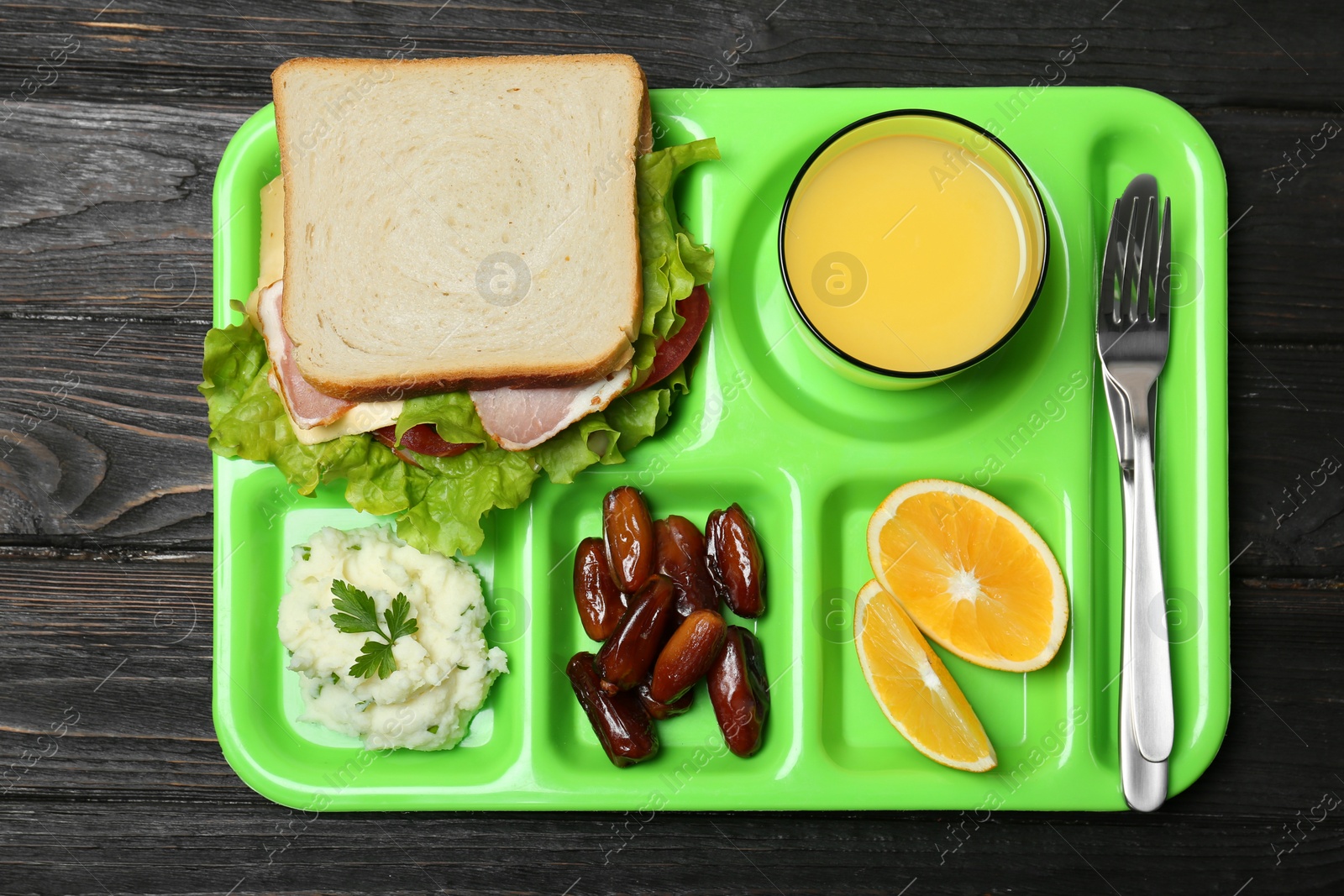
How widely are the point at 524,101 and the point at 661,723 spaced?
1124mm

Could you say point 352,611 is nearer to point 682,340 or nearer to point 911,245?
point 682,340

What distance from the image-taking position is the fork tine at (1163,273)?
1.45 m

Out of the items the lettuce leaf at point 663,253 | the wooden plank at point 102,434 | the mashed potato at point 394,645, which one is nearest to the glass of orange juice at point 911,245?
the lettuce leaf at point 663,253

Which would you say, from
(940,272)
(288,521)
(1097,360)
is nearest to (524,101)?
(940,272)

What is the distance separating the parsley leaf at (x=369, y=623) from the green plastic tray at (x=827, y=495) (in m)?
0.17

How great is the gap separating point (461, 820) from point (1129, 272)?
1.56 metres

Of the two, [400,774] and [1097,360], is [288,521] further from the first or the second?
[1097,360]

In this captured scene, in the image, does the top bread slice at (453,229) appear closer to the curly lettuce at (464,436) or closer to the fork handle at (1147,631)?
the curly lettuce at (464,436)

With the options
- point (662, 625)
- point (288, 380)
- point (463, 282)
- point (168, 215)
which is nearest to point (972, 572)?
point (662, 625)

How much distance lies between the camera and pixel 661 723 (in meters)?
1.53

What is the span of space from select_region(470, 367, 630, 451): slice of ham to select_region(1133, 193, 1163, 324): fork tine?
885 millimetres

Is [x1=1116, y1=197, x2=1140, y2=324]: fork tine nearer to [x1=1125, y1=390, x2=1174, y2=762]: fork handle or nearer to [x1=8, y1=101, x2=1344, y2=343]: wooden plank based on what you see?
[x1=1125, y1=390, x2=1174, y2=762]: fork handle

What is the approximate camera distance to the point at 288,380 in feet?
4.75

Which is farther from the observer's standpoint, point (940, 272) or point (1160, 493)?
point (1160, 493)
